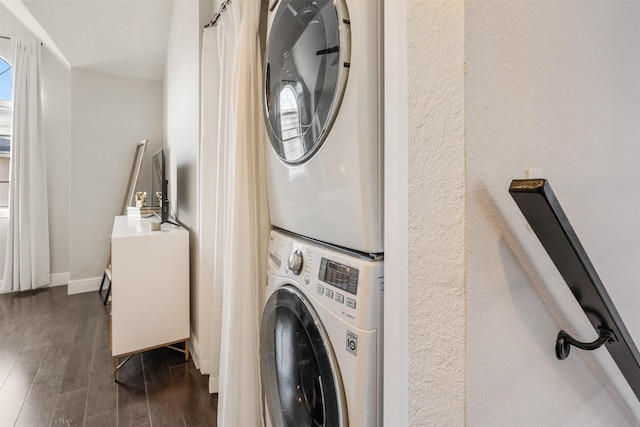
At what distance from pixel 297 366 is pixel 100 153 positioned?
148 inches

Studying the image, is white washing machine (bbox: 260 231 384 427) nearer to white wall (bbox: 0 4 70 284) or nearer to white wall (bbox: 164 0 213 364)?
white wall (bbox: 164 0 213 364)

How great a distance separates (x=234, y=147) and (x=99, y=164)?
10.6 feet

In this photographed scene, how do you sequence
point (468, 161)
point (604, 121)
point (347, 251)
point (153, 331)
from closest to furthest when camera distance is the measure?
1. point (468, 161)
2. point (604, 121)
3. point (347, 251)
4. point (153, 331)

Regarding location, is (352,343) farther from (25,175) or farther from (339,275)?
(25,175)

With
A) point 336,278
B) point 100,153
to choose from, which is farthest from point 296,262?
point 100,153

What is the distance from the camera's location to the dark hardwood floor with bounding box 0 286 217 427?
155 cm

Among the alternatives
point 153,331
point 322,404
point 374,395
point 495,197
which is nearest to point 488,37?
point 495,197

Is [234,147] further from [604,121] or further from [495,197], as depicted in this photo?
[604,121]

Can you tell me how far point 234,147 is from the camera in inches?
46.9

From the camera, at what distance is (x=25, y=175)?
3.28 m

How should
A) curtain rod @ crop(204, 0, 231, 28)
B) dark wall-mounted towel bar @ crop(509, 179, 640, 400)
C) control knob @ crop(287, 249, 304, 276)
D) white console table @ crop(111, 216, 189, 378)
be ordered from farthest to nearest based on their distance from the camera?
white console table @ crop(111, 216, 189, 378), curtain rod @ crop(204, 0, 231, 28), control knob @ crop(287, 249, 304, 276), dark wall-mounted towel bar @ crop(509, 179, 640, 400)

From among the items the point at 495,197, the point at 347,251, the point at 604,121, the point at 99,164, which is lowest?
the point at 347,251

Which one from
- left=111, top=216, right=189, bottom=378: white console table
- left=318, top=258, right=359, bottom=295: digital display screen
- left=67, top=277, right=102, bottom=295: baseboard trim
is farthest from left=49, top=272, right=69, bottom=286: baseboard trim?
left=318, top=258, right=359, bottom=295: digital display screen

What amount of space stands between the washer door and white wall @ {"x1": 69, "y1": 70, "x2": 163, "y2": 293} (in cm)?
342
